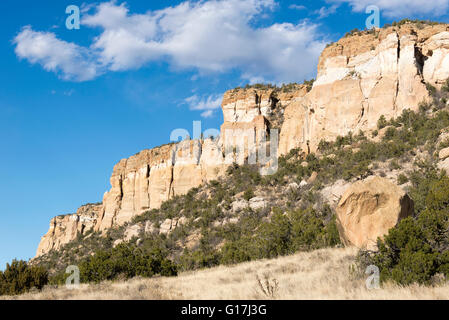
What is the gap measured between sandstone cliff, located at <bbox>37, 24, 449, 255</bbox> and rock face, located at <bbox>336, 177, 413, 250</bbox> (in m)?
27.1

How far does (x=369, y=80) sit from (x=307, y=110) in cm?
872

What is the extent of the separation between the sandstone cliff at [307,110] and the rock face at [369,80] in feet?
0.30

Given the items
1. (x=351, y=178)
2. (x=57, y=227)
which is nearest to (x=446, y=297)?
(x=351, y=178)

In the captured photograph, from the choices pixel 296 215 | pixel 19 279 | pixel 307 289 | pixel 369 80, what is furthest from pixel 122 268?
pixel 369 80

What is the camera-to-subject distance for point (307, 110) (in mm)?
47375

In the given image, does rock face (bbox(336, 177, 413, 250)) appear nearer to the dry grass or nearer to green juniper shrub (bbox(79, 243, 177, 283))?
the dry grass

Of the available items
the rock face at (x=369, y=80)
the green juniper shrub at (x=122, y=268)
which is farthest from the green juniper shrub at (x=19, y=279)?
the rock face at (x=369, y=80)

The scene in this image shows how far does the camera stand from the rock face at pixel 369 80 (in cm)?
3762

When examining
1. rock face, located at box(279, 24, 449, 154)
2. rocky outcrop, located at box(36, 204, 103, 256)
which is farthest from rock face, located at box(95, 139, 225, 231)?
rock face, located at box(279, 24, 449, 154)

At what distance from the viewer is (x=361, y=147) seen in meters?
36.8

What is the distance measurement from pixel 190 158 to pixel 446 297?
178ft

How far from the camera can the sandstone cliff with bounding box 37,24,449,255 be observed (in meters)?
38.3

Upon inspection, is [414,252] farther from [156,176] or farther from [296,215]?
[156,176]
